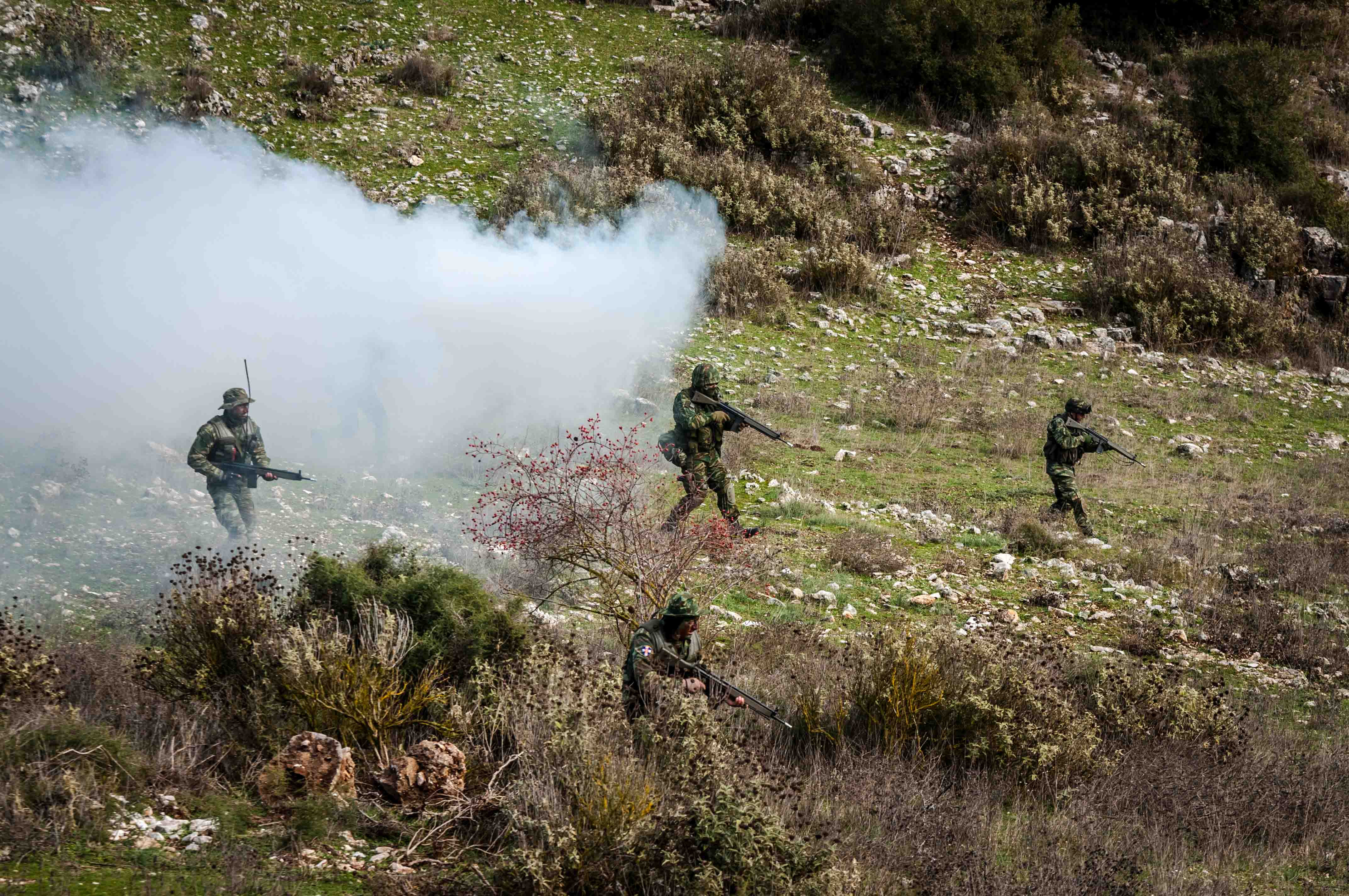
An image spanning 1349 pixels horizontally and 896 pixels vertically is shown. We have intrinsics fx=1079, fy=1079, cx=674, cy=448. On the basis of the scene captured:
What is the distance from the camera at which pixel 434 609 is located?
6.75 m

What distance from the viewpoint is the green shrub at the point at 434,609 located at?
6.48 metres

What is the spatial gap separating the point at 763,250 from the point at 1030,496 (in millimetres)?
6714

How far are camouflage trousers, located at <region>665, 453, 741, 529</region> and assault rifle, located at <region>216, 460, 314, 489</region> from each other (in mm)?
3398

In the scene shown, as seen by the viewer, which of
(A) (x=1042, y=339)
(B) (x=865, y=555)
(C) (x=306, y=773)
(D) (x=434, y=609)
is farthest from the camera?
(A) (x=1042, y=339)

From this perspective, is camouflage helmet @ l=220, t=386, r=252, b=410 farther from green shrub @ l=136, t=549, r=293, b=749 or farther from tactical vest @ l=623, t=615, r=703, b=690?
tactical vest @ l=623, t=615, r=703, b=690

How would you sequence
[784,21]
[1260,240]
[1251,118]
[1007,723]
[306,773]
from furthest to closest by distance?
[784,21] → [1251,118] → [1260,240] → [1007,723] → [306,773]

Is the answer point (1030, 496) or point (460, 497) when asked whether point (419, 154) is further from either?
point (1030, 496)

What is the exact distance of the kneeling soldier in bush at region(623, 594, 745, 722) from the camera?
602 cm

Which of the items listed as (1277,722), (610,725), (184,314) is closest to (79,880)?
(610,725)

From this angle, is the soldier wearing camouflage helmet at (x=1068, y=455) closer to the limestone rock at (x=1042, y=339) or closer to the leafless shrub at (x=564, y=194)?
the limestone rock at (x=1042, y=339)

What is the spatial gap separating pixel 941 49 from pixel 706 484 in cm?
1461

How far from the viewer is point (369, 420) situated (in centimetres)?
1170

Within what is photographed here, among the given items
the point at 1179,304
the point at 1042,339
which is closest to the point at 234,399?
the point at 1042,339

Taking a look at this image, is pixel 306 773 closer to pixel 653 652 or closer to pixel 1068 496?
pixel 653 652
